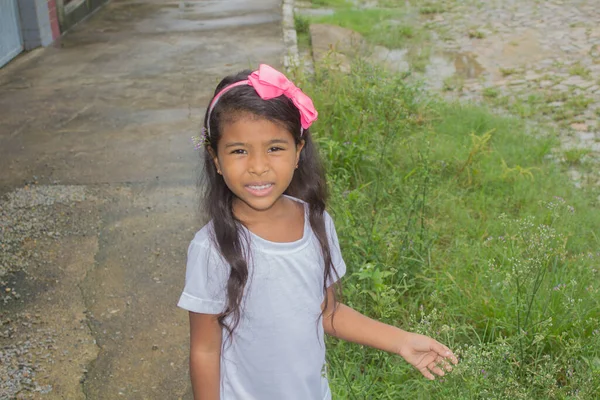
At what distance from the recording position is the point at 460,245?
12.9ft

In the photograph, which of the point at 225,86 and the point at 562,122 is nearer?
the point at 225,86

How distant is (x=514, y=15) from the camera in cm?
1025

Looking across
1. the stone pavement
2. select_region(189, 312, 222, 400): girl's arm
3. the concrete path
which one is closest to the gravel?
the concrete path

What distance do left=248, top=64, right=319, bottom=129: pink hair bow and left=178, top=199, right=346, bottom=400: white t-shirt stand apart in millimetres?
334

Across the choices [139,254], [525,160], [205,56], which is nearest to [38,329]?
[139,254]

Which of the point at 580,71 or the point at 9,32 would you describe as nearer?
the point at 580,71

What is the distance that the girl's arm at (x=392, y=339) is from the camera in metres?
1.99

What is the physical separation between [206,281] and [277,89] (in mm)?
527

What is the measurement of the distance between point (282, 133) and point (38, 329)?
7.54 feet

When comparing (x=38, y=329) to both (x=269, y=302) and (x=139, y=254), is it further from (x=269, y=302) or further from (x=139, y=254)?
(x=269, y=302)

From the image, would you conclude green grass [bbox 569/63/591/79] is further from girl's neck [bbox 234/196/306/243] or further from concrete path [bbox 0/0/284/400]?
girl's neck [bbox 234/196/306/243]

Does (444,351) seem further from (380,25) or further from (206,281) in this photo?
(380,25)

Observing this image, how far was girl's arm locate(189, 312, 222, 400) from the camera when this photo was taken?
1886mm

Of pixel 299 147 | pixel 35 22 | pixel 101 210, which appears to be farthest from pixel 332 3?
pixel 299 147
